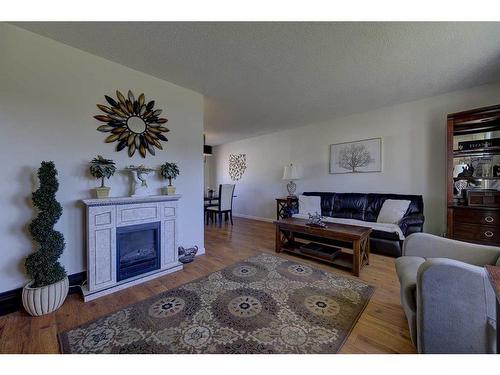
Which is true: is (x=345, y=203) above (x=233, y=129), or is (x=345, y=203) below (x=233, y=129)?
below

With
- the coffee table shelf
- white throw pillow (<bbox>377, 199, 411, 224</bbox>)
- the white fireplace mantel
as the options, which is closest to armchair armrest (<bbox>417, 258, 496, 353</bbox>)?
the coffee table shelf

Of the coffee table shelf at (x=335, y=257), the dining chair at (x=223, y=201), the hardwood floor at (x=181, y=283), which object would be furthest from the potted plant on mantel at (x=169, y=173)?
the dining chair at (x=223, y=201)

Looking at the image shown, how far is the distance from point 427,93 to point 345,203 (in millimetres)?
2118

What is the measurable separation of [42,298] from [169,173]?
5.15 ft

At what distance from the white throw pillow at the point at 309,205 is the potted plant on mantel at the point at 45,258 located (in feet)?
11.7

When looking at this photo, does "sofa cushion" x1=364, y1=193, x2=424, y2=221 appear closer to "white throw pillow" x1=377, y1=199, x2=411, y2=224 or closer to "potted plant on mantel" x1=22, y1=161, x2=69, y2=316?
"white throw pillow" x1=377, y1=199, x2=411, y2=224

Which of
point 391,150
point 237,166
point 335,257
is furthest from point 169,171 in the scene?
point 237,166

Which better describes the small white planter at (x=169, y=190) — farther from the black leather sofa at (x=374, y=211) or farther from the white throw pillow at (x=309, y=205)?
the black leather sofa at (x=374, y=211)

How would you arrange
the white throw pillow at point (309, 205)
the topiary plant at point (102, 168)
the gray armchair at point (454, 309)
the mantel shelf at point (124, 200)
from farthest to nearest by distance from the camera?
the white throw pillow at point (309, 205) < the topiary plant at point (102, 168) < the mantel shelf at point (124, 200) < the gray armchair at point (454, 309)

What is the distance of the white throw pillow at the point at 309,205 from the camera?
159 inches
